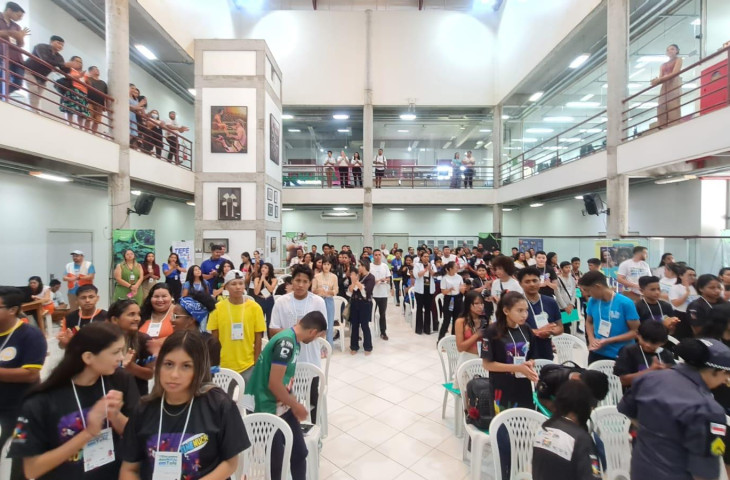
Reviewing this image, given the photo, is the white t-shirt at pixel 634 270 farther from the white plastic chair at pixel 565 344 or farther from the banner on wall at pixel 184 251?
the banner on wall at pixel 184 251

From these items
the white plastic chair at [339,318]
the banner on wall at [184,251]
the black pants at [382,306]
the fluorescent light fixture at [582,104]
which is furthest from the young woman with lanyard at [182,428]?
the fluorescent light fixture at [582,104]

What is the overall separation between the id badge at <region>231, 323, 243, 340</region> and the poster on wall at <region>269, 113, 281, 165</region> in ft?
29.1

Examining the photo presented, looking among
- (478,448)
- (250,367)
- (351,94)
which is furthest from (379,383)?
(351,94)

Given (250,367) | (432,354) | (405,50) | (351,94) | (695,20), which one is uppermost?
(405,50)

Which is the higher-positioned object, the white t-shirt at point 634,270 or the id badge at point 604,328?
the white t-shirt at point 634,270

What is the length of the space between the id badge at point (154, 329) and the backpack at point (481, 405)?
245cm

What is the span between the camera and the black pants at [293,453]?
6.77 feet

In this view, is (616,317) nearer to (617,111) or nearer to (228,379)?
(228,379)

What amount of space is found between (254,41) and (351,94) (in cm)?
448

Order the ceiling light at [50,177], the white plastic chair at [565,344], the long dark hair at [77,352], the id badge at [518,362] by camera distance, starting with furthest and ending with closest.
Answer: the ceiling light at [50,177] → the white plastic chair at [565,344] → the id badge at [518,362] → the long dark hair at [77,352]

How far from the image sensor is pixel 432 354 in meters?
5.77

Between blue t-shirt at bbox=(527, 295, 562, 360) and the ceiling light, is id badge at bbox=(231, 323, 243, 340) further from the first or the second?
the ceiling light

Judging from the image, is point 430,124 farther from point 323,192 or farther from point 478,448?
point 478,448

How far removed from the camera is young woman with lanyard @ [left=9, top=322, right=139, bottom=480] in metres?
1.33
